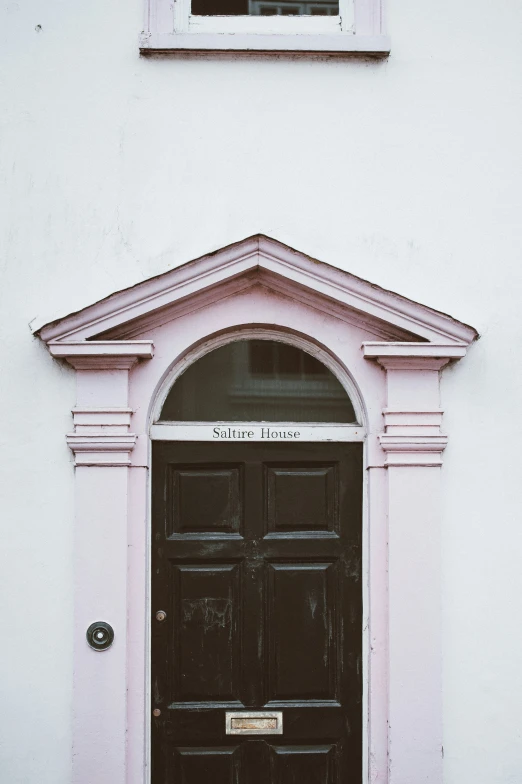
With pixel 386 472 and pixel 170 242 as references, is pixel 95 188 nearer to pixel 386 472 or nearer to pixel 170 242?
pixel 170 242

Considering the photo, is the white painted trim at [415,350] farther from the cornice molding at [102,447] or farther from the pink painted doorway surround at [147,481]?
the cornice molding at [102,447]

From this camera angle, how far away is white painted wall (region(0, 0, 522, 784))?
4.66 m

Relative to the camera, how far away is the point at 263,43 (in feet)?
15.7

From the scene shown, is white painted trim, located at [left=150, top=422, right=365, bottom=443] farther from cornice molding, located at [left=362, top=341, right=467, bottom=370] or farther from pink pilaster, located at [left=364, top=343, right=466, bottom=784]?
cornice molding, located at [left=362, top=341, right=467, bottom=370]

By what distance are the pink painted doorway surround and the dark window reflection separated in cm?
147

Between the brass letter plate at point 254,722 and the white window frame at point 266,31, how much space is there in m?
3.61

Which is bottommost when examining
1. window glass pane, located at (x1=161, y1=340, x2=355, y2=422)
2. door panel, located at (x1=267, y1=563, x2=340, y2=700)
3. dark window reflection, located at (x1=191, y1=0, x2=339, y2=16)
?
door panel, located at (x1=267, y1=563, x2=340, y2=700)

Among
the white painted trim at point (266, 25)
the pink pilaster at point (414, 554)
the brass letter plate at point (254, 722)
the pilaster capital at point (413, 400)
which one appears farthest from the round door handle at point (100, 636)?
the white painted trim at point (266, 25)

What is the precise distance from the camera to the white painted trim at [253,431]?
15.6ft

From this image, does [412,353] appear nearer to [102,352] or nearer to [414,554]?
[414,554]

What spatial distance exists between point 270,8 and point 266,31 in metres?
0.17

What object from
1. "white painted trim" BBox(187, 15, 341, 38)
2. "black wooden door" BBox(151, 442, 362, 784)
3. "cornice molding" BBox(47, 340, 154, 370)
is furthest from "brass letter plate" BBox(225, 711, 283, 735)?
"white painted trim" BBox(187, 15, 341, 38)

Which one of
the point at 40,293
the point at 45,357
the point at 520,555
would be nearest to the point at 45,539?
the point at 45,357

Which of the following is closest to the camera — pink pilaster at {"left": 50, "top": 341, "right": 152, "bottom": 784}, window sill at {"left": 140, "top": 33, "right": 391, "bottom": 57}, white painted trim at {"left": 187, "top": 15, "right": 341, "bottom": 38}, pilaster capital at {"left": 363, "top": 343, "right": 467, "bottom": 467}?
pink pilaster at {"left": 50, "top": 341, "right": 152, "bottom": 784}
